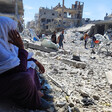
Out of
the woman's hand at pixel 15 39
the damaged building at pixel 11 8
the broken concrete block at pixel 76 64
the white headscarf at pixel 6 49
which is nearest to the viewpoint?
the white headscarf at pixel 6 49

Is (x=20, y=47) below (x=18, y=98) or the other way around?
the other way around

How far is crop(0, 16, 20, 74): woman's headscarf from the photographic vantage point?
1519 millimetres

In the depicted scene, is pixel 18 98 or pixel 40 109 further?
pixel 40 109

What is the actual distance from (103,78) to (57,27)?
31773 mm

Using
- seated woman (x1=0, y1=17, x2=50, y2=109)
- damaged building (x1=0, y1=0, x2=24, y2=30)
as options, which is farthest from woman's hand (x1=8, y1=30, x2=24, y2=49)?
damaged building (x1=0, y1=0, x2=24, y2=30)

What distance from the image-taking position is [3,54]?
4.99 feet

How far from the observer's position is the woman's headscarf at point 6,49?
1519 mm

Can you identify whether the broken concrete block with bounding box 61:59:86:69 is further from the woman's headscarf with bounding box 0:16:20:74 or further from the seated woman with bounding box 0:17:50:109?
the woman's headscarf with bounding box 0:16:20:74

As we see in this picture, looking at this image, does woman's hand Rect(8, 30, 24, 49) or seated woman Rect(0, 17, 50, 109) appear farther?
woman's hand Rect(8, 30, 24, 49)

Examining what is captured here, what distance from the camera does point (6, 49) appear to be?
1.65 meters

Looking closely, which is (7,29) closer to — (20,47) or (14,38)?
(14,38)

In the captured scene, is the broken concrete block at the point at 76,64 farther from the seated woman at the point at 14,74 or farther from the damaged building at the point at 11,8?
the damaged building at the point at 11,8

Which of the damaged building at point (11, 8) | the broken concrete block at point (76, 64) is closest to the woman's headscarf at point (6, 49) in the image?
the broken concrete block at point (76, 64)

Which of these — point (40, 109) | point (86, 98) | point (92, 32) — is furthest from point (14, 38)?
point (92, 32)
